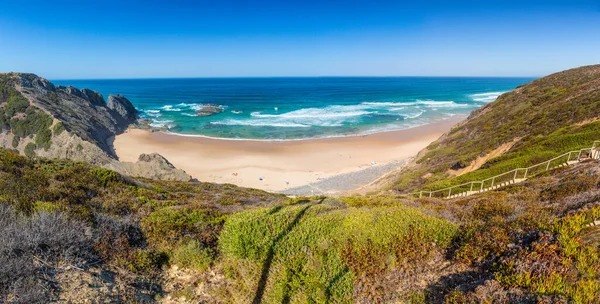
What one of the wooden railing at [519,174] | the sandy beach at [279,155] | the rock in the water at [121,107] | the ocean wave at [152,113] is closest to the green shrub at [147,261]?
the wooden railing at [519,174]

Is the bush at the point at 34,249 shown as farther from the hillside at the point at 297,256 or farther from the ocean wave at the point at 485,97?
the ocean wave at the point at 485,97

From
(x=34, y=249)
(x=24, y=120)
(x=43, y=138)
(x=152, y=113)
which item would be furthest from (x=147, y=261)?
(x=152, y=113)

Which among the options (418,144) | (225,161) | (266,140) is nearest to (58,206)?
(225,161)

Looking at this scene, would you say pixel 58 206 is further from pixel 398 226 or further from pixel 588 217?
pixel 588 217

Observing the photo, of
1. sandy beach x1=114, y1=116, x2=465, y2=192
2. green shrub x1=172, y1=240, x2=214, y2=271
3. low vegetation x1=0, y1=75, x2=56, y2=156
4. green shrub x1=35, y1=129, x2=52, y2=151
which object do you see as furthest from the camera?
low vegetation x1=0, y1=75, x2=56, y2=156

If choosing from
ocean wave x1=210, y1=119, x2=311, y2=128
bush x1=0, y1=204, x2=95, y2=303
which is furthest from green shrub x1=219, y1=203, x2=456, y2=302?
ocean wave x1=210, y1=119, x2=311, y2=128

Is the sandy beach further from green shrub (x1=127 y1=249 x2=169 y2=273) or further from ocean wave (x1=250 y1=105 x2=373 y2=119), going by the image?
green shrub (x1=127 y1=249 x2=169 y2=273)
